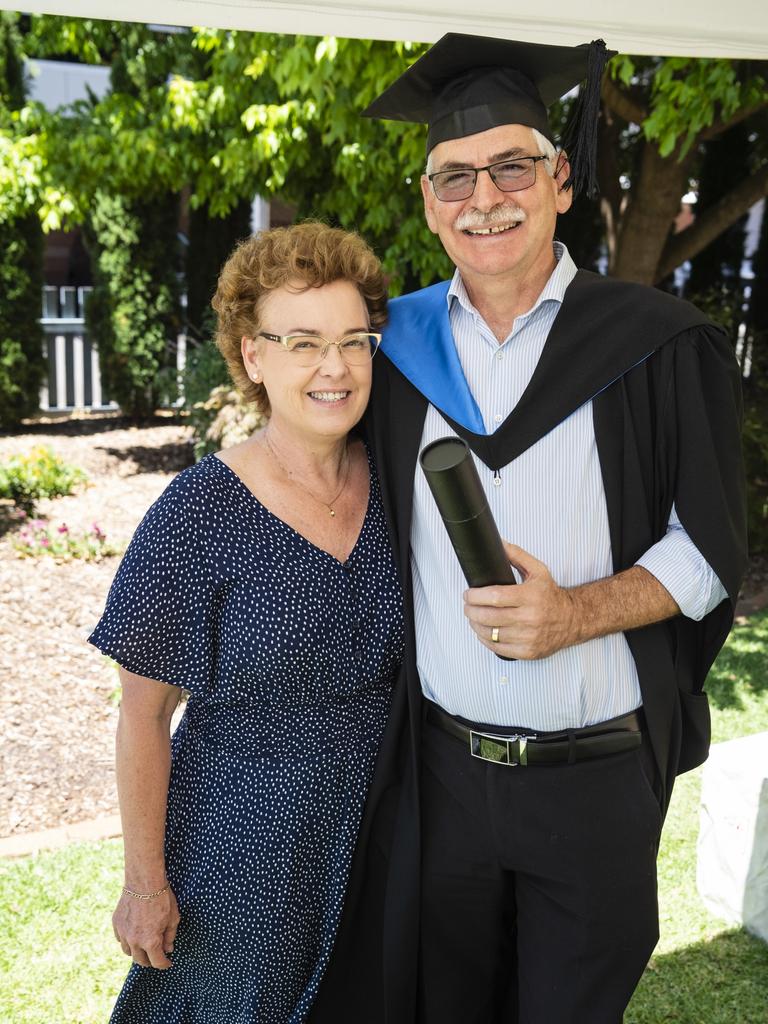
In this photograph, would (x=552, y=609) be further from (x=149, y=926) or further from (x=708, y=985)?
(x=708, y=985)

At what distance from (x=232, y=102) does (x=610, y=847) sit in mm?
6233

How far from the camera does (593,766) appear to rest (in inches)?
80.0

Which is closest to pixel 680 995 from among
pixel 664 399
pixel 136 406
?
pixel 664 399

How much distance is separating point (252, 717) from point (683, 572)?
0.91 meters

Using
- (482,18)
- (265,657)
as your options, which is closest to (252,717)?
(265,657)

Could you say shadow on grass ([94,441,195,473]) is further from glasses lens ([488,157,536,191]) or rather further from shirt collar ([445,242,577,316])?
glasses lens ([488,157,536,191])

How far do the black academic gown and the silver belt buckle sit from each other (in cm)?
15

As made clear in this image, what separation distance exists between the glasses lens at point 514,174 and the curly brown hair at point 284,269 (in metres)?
0.31

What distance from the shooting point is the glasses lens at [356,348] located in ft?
6.89

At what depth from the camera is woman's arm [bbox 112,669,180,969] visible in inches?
81.7

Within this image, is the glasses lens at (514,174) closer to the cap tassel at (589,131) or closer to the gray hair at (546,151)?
the gray hair at (546,151)

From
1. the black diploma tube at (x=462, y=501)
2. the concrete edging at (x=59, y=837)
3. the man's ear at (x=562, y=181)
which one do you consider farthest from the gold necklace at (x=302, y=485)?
the concrete edging at (x=59, y=837)

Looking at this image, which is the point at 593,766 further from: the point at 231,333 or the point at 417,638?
the point at 231,333

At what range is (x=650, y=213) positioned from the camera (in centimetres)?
684
